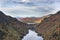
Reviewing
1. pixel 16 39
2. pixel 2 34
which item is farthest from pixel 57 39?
pixel 2 34

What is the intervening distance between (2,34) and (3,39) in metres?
15.2

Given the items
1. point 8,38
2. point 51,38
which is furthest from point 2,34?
point 51,38

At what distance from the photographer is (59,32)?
7515 inches

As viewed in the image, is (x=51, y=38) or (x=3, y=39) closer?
(x=3, y=39)

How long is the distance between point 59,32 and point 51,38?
389 inches

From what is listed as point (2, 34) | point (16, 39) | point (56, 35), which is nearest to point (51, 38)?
point (56, 35)

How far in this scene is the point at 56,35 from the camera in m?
184

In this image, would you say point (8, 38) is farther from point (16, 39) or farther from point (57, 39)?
point (57, 39)

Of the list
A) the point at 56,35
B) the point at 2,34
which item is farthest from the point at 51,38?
the point at 2,34

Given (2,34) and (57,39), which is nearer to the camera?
(57,39)

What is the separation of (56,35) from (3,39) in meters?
47.9

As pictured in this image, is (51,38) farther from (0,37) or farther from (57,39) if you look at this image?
(0,37)

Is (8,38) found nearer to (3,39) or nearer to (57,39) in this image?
(3,39)

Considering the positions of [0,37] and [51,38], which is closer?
[0,37]
